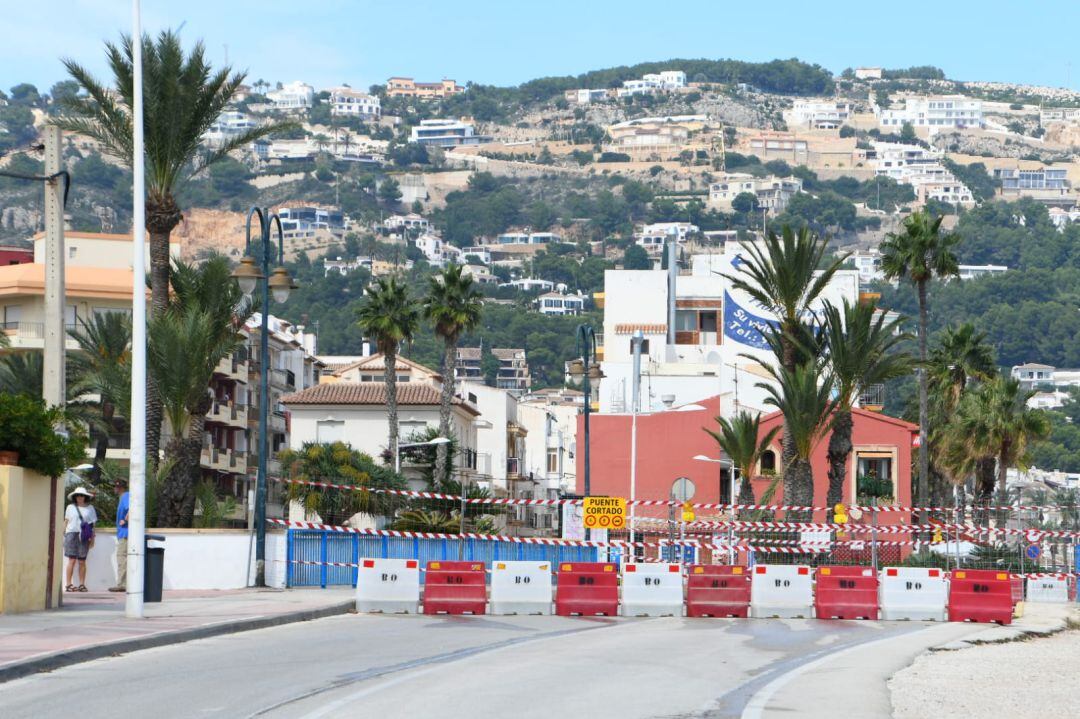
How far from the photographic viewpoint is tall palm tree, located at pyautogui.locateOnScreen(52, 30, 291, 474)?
119 feet

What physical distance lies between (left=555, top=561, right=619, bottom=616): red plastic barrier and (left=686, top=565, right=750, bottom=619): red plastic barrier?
1.31 meters

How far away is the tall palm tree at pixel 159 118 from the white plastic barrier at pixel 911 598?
14.9 metres

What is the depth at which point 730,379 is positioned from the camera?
89.4 m

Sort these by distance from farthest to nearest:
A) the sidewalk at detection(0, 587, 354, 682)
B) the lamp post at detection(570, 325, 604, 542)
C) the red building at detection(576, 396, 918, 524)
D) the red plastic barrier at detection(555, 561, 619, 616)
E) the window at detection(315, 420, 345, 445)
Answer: the window at detection(315, 420, 345, 445) → the red building at detection(576, 396, 918, 524) → the lamp post at detection(570, 325, 604, 542) → the red plastic barrier at detection(555, 561, 619, 616) → the sidewalk at detection(0, 587, 354, 682)

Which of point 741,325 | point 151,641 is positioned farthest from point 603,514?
point 741,325

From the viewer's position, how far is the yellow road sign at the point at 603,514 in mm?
38406

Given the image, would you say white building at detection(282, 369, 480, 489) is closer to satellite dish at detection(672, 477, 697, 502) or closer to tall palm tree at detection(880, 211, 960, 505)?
satellite dish at detection(672, 477, 697, 502)

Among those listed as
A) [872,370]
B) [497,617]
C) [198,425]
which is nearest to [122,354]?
[198,425]

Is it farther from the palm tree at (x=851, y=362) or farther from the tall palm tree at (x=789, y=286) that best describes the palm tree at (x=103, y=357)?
the palm tree at (x=851, y=362)

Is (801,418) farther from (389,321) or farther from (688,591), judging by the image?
(389,321)

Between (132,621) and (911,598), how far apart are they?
45.4 ft

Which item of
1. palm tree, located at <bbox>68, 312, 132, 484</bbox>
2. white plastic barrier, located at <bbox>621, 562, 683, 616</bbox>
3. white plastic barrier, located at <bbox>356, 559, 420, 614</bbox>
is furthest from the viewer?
palm tree, located at <bbox>68, 312, 132, 484</bbox>

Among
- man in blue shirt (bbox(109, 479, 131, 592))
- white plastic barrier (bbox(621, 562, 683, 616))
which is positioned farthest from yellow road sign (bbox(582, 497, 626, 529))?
man in blue shirt (bbox(109, 479, 131, 592))

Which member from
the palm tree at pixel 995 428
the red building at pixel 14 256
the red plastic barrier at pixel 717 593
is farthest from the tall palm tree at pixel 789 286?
the red building at pixel 14 256
